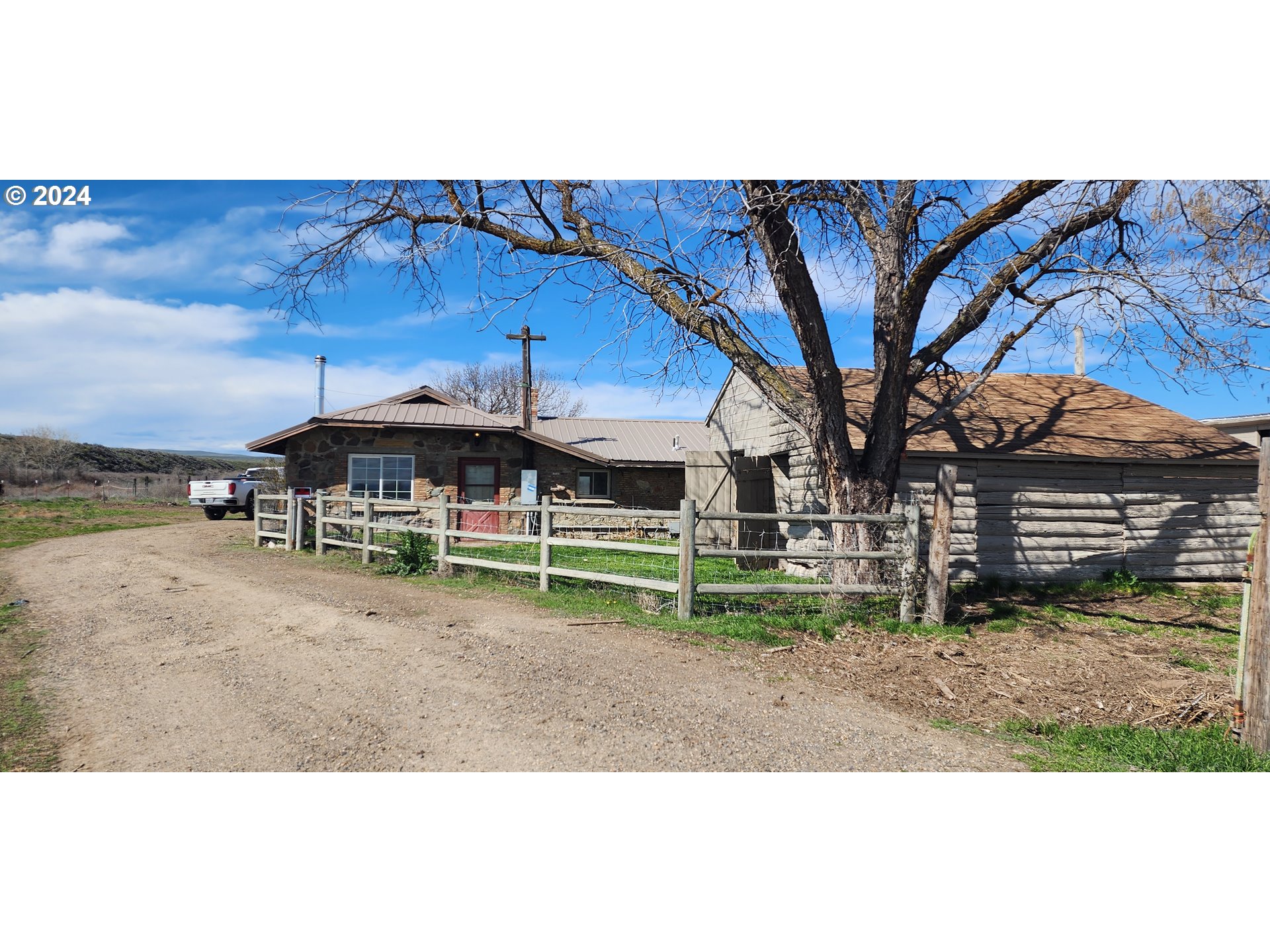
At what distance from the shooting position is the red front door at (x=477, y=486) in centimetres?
1842

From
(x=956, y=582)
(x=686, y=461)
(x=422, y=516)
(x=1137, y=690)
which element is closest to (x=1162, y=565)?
(x=956, y=582)

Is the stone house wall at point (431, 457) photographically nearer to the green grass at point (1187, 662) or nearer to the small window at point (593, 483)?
the small window at point (593, 483)

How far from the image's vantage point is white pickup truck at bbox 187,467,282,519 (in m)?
21.8

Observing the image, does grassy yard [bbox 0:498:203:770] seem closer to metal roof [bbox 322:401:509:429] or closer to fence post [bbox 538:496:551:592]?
fence post [bbox 538:496:551:592]

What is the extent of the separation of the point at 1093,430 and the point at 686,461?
7.95 meters

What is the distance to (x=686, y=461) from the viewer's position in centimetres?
1584

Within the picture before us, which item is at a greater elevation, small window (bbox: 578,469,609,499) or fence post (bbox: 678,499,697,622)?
small window (bbox: 578,469,609,499)

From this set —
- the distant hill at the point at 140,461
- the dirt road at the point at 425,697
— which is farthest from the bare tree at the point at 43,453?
the dirt road at the point at 425,697

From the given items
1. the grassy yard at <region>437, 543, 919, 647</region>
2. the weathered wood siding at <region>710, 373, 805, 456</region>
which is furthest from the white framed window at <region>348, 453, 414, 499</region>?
the grassy yard at <region>437, 543, 919, 647</region>

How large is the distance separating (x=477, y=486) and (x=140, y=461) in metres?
29.5

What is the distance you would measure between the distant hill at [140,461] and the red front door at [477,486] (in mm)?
10114

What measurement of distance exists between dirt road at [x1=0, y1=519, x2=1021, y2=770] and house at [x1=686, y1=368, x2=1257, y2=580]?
6371mm

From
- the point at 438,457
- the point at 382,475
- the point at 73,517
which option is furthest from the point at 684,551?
the point at 73,517

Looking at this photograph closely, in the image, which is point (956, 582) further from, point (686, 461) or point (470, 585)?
point (470, 585)
